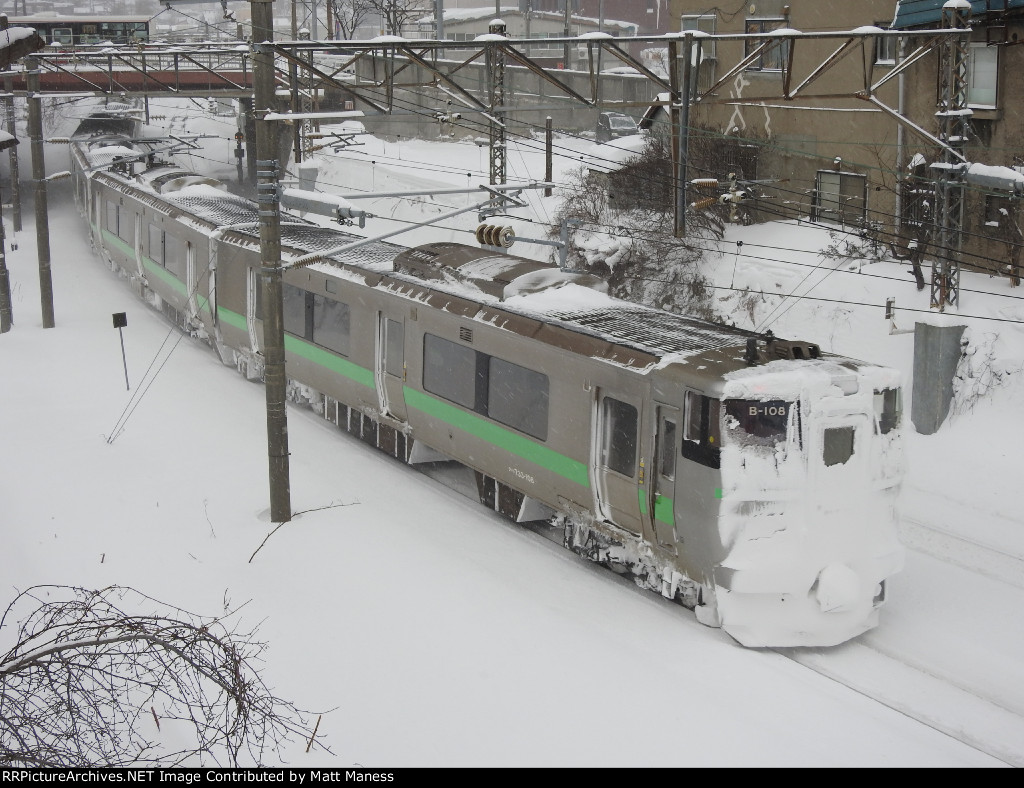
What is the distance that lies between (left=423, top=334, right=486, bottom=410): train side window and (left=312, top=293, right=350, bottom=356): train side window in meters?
2.16

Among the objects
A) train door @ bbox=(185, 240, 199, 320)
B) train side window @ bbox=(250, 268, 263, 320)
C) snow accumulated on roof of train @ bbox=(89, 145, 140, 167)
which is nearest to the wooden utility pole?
train door @ bbox=(185, 240, 199, 320)

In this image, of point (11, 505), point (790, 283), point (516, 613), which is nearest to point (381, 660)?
point (516, 613)

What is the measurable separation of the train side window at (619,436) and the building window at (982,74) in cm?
1279

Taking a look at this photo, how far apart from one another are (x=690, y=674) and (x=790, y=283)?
1255 cm

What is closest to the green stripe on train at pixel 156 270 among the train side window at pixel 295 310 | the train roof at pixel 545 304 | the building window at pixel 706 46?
the train roof at pixel 545 304

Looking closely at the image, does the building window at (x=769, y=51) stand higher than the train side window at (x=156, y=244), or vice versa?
the building window at (x=769, y=51)

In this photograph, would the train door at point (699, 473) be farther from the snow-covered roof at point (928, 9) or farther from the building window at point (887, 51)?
the building window at point (887, 51)

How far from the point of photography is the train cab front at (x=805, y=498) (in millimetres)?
10156

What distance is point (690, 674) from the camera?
10125 millimetres

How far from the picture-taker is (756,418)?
33.2 feet

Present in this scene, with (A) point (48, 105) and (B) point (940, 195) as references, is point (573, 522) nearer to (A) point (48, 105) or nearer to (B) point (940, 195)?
(B) point (940, 195)

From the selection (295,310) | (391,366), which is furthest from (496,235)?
(295,310)

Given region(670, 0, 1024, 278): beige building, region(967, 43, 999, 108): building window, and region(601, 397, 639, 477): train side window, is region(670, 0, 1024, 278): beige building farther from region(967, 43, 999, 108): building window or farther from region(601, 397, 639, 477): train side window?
region(601, 397, 639, 477): train side window

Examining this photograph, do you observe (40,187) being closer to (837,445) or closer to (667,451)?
(667,451)
